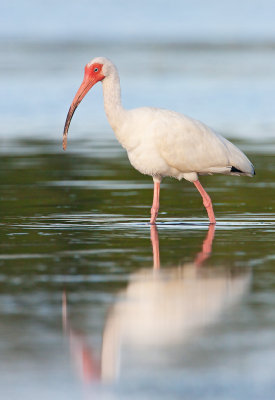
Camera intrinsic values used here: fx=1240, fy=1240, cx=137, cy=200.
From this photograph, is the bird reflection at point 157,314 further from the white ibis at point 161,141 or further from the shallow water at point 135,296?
the white ibis at point 161,141

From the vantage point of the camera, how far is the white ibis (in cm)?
1443

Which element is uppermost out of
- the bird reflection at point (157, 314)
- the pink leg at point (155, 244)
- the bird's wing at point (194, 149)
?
the bird's wing at point (194, 149)

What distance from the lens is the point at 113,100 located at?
14.8m

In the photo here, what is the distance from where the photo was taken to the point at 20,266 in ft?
36.6

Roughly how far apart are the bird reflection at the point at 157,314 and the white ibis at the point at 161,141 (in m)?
3.36

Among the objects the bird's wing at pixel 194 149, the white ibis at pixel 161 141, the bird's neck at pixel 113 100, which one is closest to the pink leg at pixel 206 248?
the white ibis at pixel 161 141

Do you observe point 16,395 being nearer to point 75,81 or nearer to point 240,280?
point 240,280

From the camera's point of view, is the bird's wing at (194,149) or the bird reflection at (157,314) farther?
the bird's wing at (194,149)

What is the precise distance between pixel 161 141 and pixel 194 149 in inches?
23.2

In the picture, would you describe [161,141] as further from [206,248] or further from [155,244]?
[206,248]

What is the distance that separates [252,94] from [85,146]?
14.4m

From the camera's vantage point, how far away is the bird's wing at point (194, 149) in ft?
47.9

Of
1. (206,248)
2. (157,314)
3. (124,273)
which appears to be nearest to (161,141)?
(206,248)

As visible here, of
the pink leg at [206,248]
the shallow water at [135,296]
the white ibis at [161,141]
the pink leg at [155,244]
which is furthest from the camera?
the white ibis at [161,141]
